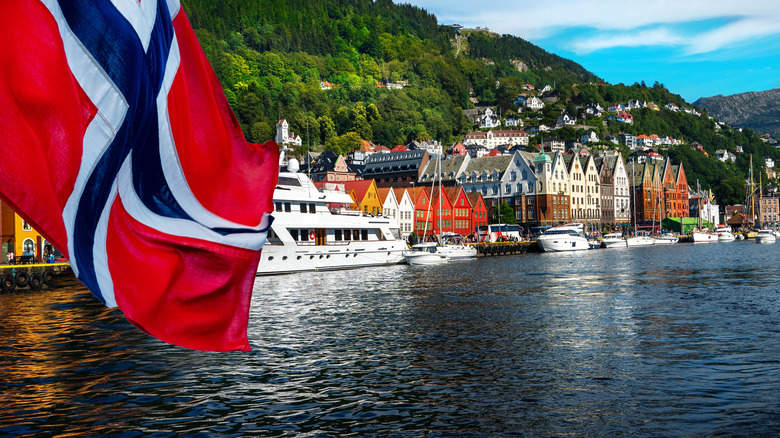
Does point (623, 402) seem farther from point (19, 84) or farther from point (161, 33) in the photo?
point (19, 84)

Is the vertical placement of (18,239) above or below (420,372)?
above

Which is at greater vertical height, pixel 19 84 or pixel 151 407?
pixel 19 84

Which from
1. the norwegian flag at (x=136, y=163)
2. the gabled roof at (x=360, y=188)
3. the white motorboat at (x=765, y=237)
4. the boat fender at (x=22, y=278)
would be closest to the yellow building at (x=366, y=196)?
the gabled roof at (x=360, y=188)

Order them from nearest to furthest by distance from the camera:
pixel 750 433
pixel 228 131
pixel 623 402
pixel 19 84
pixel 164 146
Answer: pixel 19 84
pixel 164 146
pixel 228 131
pixel 750 433
pixel 623 402

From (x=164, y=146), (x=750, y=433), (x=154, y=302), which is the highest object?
(x=164, y=146)

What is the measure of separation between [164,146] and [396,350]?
48.9ft

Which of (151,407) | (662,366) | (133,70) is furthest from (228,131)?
(662,366)

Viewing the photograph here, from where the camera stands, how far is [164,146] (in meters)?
6.36

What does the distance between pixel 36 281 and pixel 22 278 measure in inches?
36.0

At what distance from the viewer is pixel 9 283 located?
45.4m

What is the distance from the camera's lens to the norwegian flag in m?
5.30

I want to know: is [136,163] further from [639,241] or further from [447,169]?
[447,169]

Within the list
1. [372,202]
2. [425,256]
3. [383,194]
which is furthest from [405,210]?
[425,256]

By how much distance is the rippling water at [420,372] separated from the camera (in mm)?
12922
